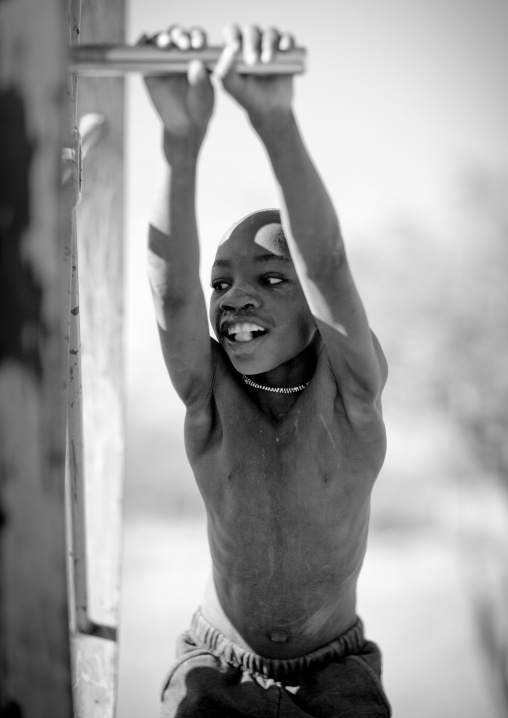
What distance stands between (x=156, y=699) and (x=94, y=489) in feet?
17.3

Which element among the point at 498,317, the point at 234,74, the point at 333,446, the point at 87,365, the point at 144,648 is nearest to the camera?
the point at 234,74

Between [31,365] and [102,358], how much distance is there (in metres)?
1.09

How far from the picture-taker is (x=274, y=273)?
1711 millimetres

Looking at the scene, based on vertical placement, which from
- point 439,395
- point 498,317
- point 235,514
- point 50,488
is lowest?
point 439,395

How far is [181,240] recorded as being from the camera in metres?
1.51

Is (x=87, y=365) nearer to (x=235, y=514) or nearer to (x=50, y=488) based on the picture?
(x=235, y=514)

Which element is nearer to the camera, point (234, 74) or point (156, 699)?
point (234, 74)

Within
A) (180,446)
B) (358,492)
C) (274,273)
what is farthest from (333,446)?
(180,446)

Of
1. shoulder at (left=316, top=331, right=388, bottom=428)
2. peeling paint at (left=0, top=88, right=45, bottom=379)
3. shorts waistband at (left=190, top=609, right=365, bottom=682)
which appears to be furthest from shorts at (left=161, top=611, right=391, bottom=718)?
peeling paint at (left=0, top=88, right=45, bottom=379)

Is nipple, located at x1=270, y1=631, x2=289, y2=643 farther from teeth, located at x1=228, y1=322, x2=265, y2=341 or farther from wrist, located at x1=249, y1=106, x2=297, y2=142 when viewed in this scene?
wrist, located at x1=249, y1=106, x2=297, y2=142

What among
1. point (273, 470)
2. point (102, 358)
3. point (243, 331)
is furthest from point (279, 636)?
point (102, 358)

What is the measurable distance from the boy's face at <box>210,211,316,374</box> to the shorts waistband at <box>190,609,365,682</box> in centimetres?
58

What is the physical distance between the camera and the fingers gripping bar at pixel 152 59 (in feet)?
3.99

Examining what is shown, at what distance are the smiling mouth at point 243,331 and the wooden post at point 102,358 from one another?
0.56 metres
